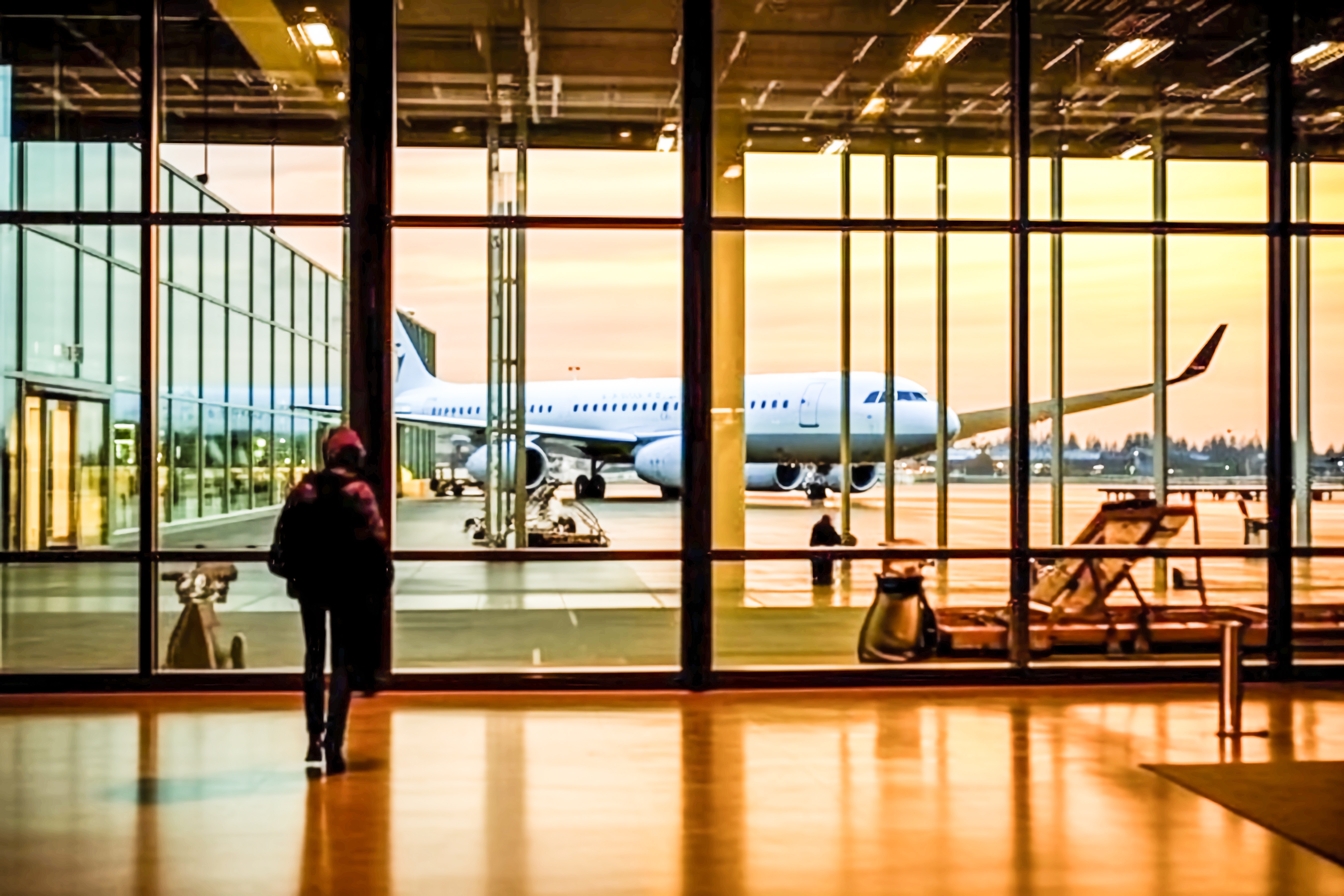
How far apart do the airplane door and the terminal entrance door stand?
16688 millimetres

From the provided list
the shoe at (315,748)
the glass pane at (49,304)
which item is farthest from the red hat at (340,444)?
the glass pane at (49,304)

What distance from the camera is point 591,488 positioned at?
3475 centimetres

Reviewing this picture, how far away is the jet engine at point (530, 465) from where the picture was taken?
30.0 metres

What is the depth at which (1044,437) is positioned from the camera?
49.3 ft

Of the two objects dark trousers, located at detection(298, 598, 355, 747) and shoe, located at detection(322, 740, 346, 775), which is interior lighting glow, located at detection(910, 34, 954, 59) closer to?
dark trousers, located at detection(298, 598, 355, 747)

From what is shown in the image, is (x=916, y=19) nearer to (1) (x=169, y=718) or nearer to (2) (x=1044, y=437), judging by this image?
(2) (x=1044, y=437)

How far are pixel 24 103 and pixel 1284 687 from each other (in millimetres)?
10899

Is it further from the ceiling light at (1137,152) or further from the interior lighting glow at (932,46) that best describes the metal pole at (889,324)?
the interior lighting glow at (932,46)

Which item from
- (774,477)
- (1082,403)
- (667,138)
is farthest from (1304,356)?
(774,477)

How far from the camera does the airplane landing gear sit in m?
34.1

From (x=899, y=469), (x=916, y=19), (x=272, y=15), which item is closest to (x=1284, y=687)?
(x=916, y=19)

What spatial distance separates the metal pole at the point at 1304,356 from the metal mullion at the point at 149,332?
8.05 metres

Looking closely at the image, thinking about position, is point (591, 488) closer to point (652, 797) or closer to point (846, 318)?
point (846, 318)

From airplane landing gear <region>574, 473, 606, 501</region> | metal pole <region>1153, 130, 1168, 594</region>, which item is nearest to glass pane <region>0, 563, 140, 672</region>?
metal pole <region>1153, 130, 1168, 594</region>
